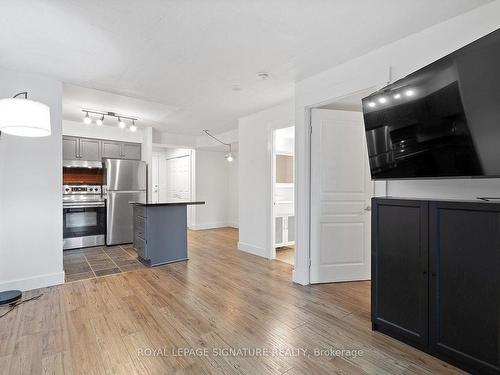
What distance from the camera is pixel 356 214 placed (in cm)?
340

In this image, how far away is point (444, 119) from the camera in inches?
68.1

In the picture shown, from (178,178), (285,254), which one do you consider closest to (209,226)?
(178,178)

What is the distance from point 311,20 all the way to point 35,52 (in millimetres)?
2628

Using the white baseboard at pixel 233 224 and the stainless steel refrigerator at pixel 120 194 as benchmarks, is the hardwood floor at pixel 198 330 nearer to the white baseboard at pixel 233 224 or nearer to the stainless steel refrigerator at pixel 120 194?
the stainless steel refrigerator at pixel 120 194

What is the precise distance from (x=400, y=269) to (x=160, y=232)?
330 cm

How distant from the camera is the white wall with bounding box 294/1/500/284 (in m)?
1.93

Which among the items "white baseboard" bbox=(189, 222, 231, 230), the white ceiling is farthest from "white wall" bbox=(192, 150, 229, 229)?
the white ceiling

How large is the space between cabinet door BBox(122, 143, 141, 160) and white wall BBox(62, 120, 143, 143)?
0.39 feet

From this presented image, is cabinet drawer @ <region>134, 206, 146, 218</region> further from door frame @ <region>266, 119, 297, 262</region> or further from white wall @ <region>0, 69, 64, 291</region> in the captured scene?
door frame @ <region>266, 119, 297, 262</region>

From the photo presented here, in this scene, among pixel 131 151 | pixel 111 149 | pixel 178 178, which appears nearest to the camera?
pixel 111 149

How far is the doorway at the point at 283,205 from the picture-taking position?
470 cm

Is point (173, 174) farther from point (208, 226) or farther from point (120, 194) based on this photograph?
point (120, 194)

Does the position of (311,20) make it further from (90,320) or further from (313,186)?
(90,320)

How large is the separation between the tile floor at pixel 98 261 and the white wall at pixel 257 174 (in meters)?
1.93
